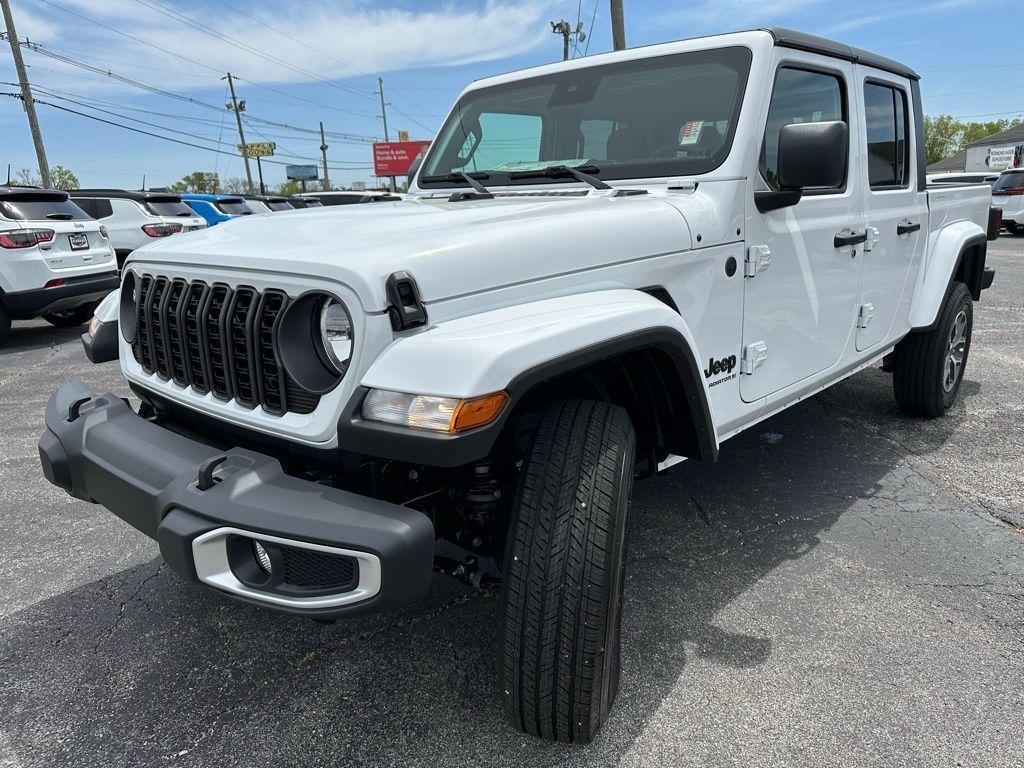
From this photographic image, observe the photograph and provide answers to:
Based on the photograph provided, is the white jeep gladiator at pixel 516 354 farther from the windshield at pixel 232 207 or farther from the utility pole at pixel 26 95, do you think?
the utility pole at pixel 26 95

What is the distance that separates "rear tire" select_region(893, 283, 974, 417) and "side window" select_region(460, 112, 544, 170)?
8.44 feet

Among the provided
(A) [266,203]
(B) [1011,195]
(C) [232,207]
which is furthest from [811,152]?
(B) [1011,195]

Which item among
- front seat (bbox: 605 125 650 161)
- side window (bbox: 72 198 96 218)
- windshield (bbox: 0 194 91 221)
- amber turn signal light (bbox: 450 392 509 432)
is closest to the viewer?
amber turn signal light (bbox: 450 392 509 432)

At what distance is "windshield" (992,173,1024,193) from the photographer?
57.1 feet

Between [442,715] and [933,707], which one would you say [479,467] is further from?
[933,707]

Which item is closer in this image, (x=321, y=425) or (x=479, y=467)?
(x=321, y=425)

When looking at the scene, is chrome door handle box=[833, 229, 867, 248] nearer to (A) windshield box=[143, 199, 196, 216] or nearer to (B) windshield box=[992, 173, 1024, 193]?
(A) windshield box=[143, 199, 196, 216]

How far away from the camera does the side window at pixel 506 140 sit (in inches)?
127

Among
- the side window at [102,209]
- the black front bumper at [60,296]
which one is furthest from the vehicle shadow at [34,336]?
the side window at [102,209]

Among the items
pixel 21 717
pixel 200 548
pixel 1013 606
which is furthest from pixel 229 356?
pixel 1013 606

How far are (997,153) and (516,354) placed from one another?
62046 millimetres

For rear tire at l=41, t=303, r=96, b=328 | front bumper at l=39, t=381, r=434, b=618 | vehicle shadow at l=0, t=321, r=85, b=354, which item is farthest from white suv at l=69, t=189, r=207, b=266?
front bumper at l=39, t=381, r=434, b=618

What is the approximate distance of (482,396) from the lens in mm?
1566

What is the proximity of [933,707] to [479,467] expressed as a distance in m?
1.45
